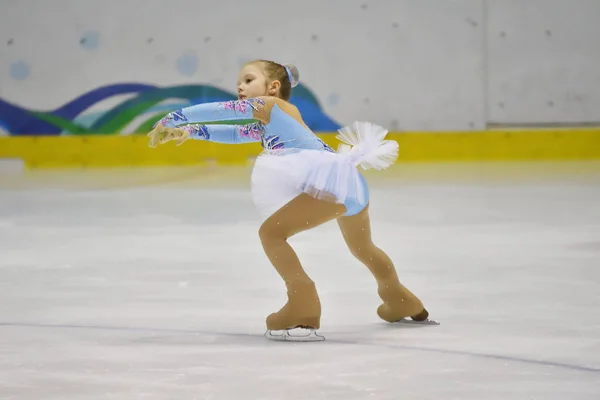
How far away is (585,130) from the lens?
9.70 meters

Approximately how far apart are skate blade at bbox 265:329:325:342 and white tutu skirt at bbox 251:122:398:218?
0.30m

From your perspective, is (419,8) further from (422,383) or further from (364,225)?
(422,383)

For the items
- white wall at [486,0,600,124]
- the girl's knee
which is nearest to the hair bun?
the girl's knee

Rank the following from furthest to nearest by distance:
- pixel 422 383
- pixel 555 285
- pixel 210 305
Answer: pixel 555 285, pixel 210 305, pixel 422 383

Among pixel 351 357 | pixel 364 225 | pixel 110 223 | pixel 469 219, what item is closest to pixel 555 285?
pixel 364 225

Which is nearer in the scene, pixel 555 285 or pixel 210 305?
pixel 210 305

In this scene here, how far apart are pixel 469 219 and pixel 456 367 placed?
325 cm

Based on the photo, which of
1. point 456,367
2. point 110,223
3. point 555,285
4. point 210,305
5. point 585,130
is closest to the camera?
point 456,367

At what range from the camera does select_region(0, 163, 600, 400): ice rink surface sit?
2518 mm

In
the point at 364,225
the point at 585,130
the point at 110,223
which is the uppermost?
the point at 585,130

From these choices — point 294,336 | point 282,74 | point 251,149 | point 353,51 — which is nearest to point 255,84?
point 282,74

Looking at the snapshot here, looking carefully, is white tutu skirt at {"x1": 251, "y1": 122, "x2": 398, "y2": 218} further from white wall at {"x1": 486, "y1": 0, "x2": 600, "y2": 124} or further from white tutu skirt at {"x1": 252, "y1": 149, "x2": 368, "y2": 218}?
white wall at {"x1": 486, "y1": 0, "x2": 600, "y2": 124}

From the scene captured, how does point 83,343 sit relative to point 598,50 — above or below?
below

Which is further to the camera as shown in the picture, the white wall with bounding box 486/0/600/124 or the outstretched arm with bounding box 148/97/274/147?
the white wall with bounding box 486/0/600/124
